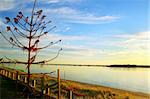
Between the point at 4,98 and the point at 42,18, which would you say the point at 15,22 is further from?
the point at 4,98

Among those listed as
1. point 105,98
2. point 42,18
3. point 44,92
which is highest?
point 42,18

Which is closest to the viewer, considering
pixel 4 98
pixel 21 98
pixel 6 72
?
pixel 21 98

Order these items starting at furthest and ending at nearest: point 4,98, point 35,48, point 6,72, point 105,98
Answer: point 6,72 < point 105,98 < point 4,98 < point 35,48

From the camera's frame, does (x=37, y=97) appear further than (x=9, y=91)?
No

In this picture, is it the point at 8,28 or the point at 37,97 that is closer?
the point at 8,28

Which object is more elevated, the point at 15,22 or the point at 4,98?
the point at 15,22

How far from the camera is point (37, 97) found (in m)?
10.1

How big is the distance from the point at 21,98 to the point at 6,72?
31.0 feet

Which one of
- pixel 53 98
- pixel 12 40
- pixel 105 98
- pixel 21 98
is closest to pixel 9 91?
pixel 21 98

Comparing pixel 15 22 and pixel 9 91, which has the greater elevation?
pixel 15 22

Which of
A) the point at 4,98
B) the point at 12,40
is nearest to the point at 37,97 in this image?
the point at 4,98

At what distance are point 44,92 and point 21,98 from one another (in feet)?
2.77

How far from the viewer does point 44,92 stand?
33.9 feet

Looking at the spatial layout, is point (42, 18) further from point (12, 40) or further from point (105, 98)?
point (105, 98)
